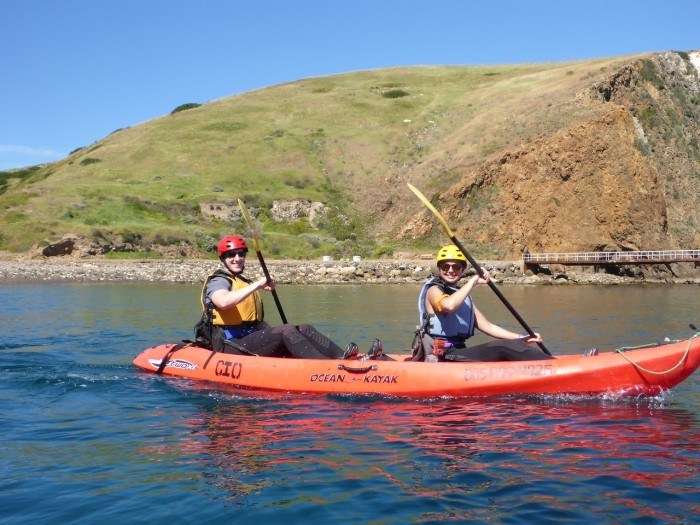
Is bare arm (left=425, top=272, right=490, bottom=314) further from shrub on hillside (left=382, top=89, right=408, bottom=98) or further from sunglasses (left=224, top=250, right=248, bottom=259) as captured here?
shrub on hillside (left=382, top=89, right=408, bottom=98)

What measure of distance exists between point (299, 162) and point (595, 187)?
88.8 feet

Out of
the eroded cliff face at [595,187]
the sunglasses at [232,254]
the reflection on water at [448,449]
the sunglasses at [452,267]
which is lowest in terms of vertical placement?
the reflection on water at [448,449]

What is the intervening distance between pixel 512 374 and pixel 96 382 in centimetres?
620

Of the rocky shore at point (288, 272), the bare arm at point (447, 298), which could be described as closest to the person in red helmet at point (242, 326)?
the bare arm at point (447, 298)

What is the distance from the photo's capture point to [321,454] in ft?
24.3

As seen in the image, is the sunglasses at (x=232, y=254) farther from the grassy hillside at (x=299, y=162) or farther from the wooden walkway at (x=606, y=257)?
the grassy hillside at (x=299, y=162)

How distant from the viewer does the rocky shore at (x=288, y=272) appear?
36.5 metres

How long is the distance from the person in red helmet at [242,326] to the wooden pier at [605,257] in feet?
104

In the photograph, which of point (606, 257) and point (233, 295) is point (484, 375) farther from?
point (606, 257)

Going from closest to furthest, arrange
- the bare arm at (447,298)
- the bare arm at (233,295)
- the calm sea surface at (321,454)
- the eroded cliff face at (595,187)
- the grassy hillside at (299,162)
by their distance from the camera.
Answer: the calm sea surface at (321,454) < the bare arm at (447,298) < the bare arm at (233,295) < the eroded cliff face at (595,187) < the grassy hillside at (299,162)

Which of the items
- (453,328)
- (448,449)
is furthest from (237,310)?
(448,449)

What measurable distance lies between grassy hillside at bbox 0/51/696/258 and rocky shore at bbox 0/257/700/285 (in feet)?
12.0

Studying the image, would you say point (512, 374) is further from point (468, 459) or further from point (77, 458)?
point (77, 458)

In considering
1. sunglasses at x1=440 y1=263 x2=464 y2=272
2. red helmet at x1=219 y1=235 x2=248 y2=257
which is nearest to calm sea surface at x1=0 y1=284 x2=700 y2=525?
sunglasses at x1=440 y1=263 x2=464 y2=272
